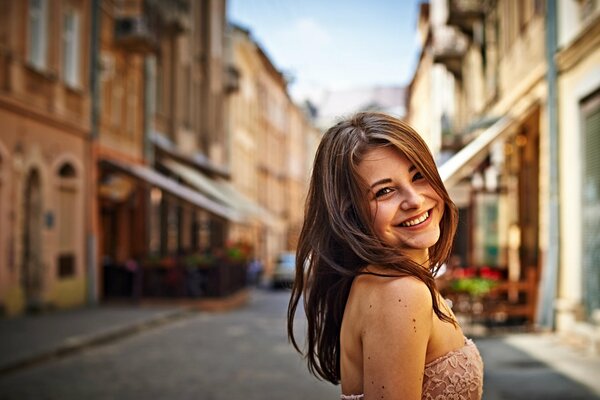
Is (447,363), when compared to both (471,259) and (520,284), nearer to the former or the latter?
(520,284)

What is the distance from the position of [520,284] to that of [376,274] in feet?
43.7

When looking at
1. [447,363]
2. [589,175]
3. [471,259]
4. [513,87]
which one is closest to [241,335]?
[589,175]

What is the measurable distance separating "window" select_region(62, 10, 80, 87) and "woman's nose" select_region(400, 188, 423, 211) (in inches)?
759

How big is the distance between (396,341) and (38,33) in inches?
721

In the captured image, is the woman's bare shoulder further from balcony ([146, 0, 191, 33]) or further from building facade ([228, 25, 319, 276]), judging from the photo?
building facade ([228, 25, 319, 276])

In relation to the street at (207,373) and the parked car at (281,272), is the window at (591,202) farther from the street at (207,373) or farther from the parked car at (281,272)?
the parked car at (281,272)

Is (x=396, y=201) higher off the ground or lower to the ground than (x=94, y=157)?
lower

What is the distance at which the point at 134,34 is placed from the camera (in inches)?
881

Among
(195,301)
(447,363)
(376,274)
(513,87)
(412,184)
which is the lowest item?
(195,301)

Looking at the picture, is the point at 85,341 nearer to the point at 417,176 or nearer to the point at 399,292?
the point at 417,176

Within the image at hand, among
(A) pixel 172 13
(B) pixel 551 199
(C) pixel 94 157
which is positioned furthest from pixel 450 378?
(A) pixel 172 13

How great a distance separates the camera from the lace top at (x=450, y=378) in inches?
72.4

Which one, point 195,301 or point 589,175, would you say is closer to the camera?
point 589,175

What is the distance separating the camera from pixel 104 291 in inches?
851
